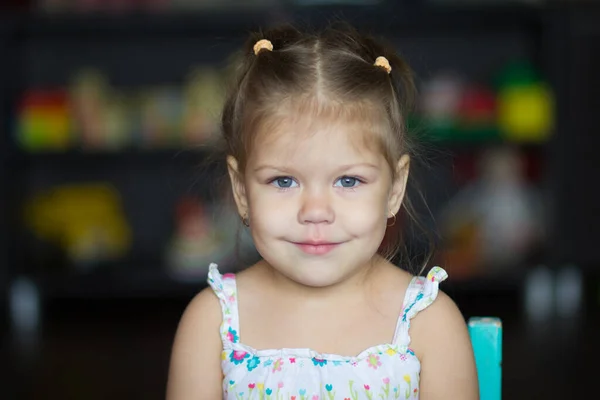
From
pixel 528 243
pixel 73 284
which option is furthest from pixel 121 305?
pixel 528 243

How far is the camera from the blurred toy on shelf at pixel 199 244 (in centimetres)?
345

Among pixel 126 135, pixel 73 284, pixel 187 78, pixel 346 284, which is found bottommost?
pixel 346 284

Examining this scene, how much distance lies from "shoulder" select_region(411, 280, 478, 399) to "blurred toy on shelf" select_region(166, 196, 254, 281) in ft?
6.75

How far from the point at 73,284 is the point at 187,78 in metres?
0.87

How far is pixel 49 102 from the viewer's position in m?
3.44

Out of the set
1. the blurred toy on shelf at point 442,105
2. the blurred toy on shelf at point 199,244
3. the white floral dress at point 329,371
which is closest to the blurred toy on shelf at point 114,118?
the blurred toy on shelf at point 199,244

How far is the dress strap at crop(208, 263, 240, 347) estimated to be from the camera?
1369mm

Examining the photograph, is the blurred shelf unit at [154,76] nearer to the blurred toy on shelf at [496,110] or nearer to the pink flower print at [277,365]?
the blurred toy on shelf at [496,110]

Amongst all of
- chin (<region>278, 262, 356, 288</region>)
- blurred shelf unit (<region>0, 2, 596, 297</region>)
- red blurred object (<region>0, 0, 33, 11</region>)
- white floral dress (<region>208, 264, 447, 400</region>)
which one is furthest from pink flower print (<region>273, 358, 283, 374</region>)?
red blurred object (<region>0, 0, 33, 11</region>)

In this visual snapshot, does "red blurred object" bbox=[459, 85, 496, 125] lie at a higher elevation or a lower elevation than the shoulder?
higher

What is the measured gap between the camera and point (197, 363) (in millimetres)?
1369

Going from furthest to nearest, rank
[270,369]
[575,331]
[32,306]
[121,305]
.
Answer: [121,305] → [32,306] → [575,331] → [270,369]

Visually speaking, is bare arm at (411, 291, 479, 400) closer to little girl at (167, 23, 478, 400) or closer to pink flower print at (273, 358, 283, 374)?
little girl at (167, 23, 478, 400)

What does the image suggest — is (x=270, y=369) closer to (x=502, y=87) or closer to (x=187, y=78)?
(x=502, y=87)
